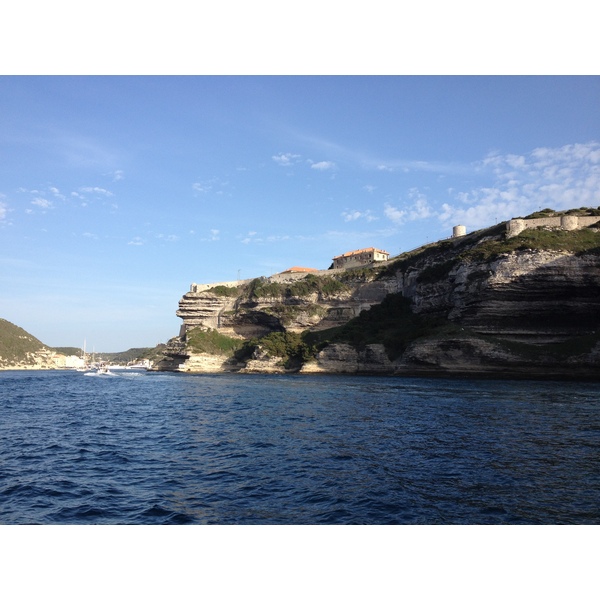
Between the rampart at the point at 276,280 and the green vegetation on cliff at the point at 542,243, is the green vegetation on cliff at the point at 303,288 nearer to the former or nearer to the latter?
the rampart at the point at 276,280

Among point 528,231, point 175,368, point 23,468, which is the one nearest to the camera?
point 23,468

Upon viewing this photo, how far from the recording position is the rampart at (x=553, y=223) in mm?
61156

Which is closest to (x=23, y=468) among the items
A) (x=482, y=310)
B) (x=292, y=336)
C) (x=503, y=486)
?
(x=503, y=486)

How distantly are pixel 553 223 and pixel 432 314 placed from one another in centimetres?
2149

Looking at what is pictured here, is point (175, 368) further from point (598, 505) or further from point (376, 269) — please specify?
point (598, 505)

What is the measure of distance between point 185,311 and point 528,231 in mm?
74728

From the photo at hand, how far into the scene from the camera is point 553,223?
2445 inches

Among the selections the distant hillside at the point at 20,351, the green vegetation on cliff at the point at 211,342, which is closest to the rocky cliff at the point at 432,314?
the green vegetation on cliff at the point at 211,342

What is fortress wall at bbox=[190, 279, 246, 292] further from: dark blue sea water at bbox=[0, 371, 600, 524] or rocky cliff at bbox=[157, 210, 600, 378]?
dark blue sea water at bbox=[0, 371, 600, 524]

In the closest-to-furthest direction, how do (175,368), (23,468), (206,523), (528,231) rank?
(206,523) < (23,468) < (528,231) < (175,368)

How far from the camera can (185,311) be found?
107 metres

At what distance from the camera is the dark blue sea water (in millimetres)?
10406

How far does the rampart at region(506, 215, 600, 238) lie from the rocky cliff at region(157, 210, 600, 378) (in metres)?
1.23

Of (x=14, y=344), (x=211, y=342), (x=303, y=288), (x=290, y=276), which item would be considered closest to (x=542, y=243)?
(x=303, y=288)
